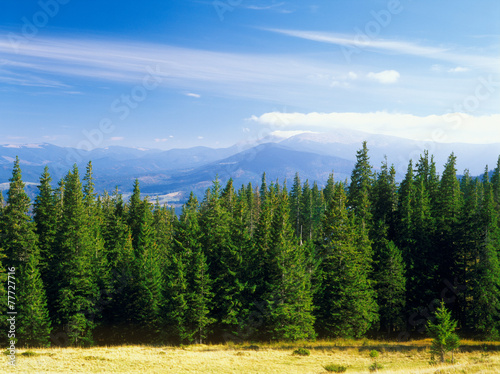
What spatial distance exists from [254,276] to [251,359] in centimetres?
1257

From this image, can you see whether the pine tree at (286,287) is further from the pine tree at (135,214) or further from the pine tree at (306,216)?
the pine tree at (306,216)

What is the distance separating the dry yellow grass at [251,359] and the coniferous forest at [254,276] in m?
3.55

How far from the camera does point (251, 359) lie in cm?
3125

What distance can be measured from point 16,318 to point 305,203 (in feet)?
219

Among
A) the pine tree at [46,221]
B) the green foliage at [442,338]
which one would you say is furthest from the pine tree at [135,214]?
the green foliage at [442,338]

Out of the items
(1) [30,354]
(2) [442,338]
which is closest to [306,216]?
(2) [442,338]

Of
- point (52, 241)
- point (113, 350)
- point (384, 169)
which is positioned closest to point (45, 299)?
point (52, 241)

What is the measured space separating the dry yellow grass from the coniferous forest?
3554mm

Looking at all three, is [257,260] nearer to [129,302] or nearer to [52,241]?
[129,302]

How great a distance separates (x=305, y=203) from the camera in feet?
300

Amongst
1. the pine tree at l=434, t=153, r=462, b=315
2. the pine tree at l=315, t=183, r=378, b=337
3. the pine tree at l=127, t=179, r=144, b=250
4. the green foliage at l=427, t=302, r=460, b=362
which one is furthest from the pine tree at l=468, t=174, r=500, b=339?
the pine tree at l=127, t=179, r=144, b=250

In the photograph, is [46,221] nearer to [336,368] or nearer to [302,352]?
[302,352]

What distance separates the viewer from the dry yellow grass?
26031 millimetres

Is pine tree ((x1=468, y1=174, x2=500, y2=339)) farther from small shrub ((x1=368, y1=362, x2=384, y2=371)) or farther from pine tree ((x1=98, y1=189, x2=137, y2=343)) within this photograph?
pine tree ((x1=98, y1=189, x2=137, y2=343))
